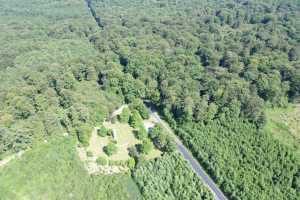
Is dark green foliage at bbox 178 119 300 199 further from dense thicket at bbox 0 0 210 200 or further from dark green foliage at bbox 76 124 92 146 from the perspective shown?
dark green foliage at bbox 76 124 92 146

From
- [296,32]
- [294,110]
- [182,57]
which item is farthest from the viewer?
[296,32]

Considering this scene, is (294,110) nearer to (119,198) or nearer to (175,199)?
(175,199)

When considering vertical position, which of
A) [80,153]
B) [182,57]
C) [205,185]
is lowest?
[205,185]

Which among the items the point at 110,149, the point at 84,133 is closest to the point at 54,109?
the point at 84,133

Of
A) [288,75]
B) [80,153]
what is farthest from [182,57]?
[80,153]

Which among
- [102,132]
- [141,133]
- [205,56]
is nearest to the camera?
[102,132]

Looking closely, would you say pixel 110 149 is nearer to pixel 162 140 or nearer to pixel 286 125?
pixel 162 140

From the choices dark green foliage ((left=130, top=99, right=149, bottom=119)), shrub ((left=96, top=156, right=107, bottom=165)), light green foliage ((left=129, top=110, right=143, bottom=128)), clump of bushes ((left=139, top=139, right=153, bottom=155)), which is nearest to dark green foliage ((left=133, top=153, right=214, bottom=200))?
clump of bushes ((left=139, top=139, right=153, bottom=155))

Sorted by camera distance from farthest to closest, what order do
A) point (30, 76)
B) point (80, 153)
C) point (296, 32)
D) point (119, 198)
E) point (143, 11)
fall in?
1. point (143, 11)
2. point (296, 32)
3. point (30, 76)
4. point (80, 153)
5. point (119, 198)
